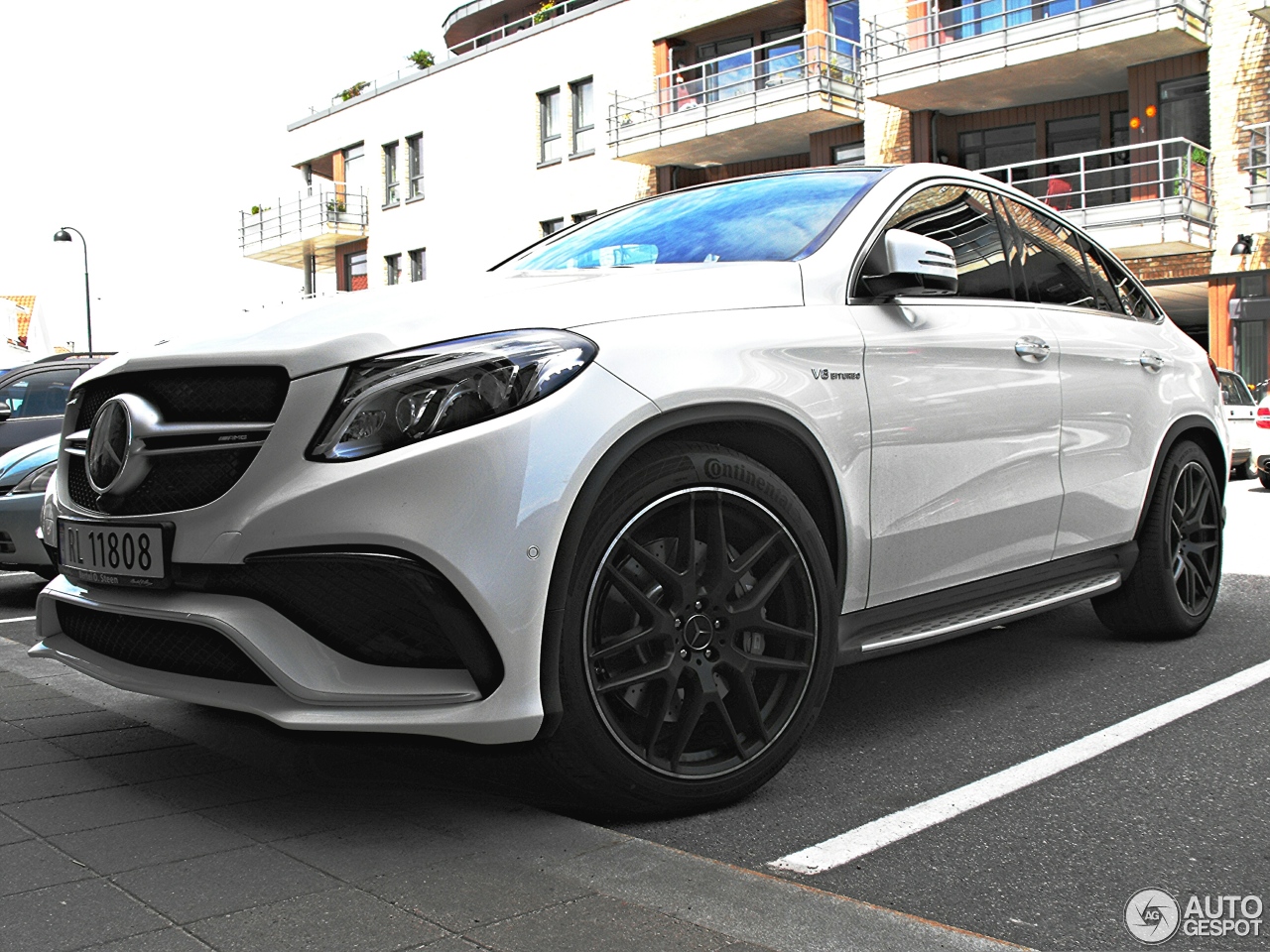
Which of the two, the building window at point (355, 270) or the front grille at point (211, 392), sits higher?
the building window at point (355, 270)

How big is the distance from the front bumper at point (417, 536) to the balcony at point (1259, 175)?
2067cm

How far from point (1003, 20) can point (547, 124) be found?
13829 mm

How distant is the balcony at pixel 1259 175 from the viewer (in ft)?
67.1

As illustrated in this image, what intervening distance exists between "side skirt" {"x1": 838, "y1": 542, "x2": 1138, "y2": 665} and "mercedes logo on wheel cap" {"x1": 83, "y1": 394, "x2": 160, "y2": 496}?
172cm

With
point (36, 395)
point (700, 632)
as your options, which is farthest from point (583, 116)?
point (700, 632)

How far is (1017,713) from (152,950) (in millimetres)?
2679

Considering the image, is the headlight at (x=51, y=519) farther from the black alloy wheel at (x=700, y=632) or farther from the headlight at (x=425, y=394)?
the black alloy wheel at (x=700, y=632)

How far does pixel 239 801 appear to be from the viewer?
9.82 ft

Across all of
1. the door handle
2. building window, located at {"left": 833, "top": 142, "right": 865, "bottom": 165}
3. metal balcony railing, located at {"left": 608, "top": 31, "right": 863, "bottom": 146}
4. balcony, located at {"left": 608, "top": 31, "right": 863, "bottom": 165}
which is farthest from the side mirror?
building window, located at {"left": 833, "top": 142, "right": 865, "bottom": 165}

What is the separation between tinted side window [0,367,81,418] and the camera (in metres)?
10.1

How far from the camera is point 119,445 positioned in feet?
9.61

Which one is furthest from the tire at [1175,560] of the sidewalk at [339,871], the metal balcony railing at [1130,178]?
the metal balcony railing at [1130,178]

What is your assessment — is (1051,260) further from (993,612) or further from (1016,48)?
(1016,48)

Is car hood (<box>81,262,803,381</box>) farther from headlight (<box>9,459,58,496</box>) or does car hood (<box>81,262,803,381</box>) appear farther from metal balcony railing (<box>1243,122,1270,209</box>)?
metal balcony railing (<box>1243,122,1270,209</box>)
